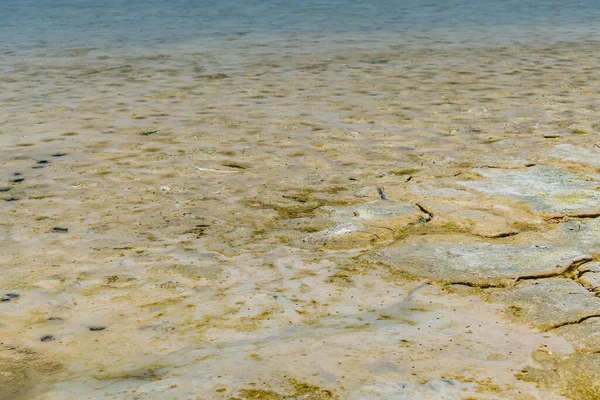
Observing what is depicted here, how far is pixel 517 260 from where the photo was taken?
3.28 metres

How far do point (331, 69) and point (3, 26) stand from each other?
7133mm

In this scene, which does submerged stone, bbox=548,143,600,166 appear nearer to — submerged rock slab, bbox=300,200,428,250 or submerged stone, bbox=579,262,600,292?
submerged rock slab, bbox=300,200,428,250

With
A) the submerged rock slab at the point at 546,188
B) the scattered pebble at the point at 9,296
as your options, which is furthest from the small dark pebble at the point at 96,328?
the submerged rock slab at the point at 546,188

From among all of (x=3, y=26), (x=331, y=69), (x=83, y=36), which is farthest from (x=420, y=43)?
(x=3, y=26)

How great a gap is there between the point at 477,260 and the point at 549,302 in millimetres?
457

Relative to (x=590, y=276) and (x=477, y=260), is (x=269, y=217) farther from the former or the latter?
(x=590, y=276)

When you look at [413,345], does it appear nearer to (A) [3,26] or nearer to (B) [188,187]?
(B) [188,187]

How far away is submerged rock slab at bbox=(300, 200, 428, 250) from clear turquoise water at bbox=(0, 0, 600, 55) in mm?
7473

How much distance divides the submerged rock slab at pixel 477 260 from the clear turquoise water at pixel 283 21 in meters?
7.95

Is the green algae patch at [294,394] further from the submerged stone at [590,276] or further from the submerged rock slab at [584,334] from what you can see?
the submerged stone at [590,276]

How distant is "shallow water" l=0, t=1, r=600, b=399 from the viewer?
8.18 ft

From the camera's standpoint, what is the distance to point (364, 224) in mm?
3746

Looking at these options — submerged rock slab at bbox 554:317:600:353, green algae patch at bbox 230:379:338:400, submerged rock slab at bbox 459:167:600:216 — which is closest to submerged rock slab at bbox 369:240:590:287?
submerged rock slab at bbox 554:317:600:353

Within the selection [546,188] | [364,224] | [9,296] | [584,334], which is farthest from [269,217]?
[584,334]
